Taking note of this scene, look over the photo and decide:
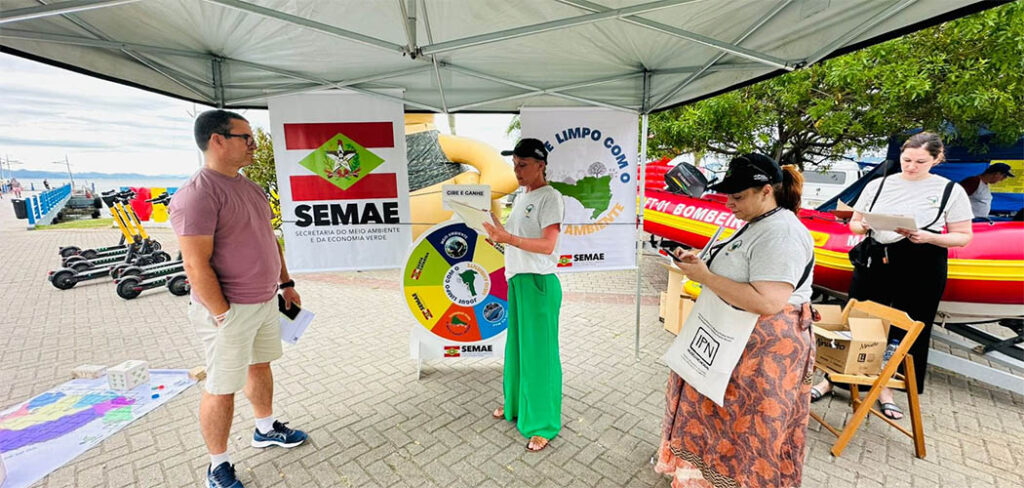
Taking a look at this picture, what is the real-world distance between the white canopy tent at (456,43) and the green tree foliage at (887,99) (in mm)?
3794

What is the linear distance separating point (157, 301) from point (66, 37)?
540 centimetres

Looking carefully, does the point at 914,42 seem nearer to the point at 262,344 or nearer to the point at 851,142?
the point at 851,142

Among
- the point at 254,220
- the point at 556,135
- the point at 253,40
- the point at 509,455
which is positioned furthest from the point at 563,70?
the point at 509,455

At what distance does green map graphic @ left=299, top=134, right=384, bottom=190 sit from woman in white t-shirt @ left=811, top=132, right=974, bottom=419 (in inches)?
156

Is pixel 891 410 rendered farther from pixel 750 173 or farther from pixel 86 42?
pixel 86 42

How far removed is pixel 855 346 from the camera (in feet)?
8.53

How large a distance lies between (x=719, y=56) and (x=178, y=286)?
25.3ft

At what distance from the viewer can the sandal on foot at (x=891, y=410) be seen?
3.06 metres

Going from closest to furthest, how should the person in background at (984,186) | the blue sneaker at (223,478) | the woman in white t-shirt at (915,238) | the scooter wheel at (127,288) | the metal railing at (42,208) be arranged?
the blue sneaker at (223,478) → the woman in white t-shirt at (915,238) → the person in background at (984,186) → the scooter wheel at (127,288) → the metal railing at (42,208)

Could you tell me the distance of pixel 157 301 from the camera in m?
6.17

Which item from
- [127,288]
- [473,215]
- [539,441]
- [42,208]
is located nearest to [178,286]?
[127,288]

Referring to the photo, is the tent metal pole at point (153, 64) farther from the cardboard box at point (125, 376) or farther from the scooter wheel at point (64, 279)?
the scooter wheel at point (64, 279)

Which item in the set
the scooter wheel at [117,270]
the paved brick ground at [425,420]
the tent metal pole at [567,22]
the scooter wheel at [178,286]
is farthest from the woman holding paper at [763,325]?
the scooter wheel at [117,270]

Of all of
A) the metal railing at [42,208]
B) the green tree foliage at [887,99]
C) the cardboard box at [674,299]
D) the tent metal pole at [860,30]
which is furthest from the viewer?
the metal railing at [42,208]
